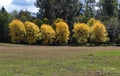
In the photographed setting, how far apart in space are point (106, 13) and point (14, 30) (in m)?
39.1

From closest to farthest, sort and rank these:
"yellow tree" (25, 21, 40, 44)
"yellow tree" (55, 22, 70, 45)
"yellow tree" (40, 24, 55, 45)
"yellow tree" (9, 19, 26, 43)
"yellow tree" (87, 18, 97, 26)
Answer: "yellow tree" (9, 19, 26, 43) → "yellow tree" (25, 21, 40, 44) → "yellow tree" (40, 24, 55, 45) → "yellow tree" (55, 22, 70, 45) → "yellow tree" (87, 18, 97, 26)

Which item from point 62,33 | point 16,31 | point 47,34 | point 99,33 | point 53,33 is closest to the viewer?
point 47,34

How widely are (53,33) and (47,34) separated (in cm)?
255

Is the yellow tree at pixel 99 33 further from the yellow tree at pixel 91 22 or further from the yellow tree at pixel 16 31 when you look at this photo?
the yellow tree at pixel 16 31

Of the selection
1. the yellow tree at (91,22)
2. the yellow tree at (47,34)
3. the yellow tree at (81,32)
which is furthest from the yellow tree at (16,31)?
the yellow tree at (91,22)

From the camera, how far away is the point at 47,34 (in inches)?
4680

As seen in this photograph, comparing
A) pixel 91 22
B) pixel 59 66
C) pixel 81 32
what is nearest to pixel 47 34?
pixel 81 32

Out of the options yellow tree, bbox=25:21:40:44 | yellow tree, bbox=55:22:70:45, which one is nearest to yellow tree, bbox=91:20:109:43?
yellow tree, bbox=55:22:70:45

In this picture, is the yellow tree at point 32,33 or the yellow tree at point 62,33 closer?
the yellow tree at point 32,33

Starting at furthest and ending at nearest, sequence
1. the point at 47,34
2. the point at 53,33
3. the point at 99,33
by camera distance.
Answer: the point at 99,33 < the point at 53,33 < the point at 47,34

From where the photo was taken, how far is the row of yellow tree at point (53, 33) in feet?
388

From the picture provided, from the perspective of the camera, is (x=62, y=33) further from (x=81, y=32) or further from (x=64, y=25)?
(x=81, y=32)

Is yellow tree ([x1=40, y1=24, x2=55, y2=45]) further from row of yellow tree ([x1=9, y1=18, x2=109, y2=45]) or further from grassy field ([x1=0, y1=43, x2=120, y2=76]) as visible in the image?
grassy field ([x1=0, y1=43, x2=120, y2=76])

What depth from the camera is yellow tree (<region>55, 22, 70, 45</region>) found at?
11988 cm
